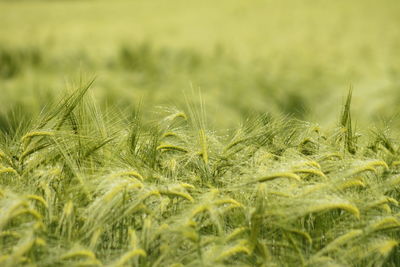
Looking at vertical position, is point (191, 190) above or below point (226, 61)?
above

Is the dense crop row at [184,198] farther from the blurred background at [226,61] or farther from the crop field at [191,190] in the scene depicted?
the blurred background at [226,61]

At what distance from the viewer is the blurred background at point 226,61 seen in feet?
13.0

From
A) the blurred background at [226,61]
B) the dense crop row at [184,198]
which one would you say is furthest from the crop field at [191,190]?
the blurred background at [226,61]

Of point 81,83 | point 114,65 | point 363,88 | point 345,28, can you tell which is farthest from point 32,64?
point 345,28

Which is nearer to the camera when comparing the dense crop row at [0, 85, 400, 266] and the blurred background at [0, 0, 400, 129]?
the dense crop row at [0, 85, 400, 266]

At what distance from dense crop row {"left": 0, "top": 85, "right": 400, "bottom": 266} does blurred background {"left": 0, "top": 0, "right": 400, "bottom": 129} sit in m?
0.45

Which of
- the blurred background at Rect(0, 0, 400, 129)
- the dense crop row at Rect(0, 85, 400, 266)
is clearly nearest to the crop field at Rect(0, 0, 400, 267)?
the dense crop row at Rect(0, 85, 400, 266)

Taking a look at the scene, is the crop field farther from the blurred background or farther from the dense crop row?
the blurred background

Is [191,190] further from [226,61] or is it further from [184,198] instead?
[226,61]

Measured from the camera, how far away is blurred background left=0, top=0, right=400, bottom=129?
395cm

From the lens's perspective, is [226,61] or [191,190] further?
[226,61]

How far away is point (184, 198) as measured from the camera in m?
1.18

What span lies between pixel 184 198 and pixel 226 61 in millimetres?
4987

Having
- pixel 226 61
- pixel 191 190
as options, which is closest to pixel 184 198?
pixel 191 190
